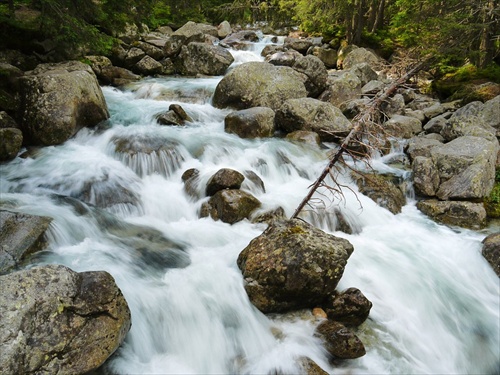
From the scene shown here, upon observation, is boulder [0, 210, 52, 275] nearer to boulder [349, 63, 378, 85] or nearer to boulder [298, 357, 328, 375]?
Answer: boulder [298, 357, 328, 375]

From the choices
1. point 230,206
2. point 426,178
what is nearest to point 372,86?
point 426,178

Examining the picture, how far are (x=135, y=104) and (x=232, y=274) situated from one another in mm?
8838

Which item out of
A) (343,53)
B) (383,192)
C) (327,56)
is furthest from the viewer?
(327,56)

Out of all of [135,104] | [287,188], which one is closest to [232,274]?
[287,188]

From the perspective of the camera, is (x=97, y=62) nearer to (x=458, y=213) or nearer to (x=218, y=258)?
Answer: (x=218, y=258)

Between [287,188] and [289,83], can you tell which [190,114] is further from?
[287,188]

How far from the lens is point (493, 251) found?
6332mm

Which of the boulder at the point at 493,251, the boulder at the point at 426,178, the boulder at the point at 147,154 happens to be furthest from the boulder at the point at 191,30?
the boulder at the point at 493,251

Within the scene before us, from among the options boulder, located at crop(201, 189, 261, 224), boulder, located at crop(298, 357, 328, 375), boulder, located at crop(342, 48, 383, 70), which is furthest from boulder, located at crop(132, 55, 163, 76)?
boulder, located at crop(298, 357, 328, 375)

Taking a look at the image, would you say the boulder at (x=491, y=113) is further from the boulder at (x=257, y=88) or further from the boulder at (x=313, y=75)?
the boulder at (x=313, y=75)

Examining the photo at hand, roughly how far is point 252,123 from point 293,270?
262 inches

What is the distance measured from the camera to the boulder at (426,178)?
840cm

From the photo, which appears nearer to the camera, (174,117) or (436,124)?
(174,117)

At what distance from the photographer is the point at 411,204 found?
28.0 feet
